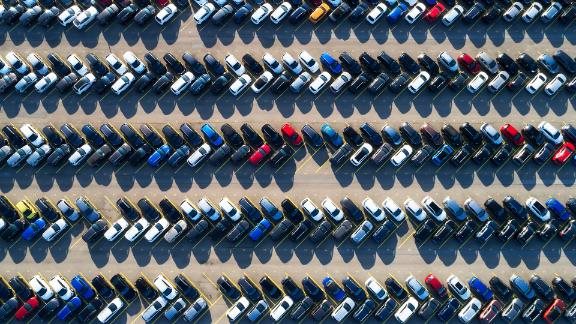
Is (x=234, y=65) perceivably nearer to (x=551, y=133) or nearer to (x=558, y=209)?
(x=551, y=133)

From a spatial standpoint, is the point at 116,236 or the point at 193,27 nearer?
the point at 116,236

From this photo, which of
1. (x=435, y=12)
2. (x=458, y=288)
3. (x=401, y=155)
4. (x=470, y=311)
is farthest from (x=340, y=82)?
(x=470, y=311)

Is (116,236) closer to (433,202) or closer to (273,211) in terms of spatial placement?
(273,211)

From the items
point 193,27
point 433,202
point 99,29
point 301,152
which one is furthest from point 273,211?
point 99,29

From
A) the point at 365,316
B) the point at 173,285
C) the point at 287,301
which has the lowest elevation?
the point at 365,316

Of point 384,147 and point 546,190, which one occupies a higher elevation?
point 384,147

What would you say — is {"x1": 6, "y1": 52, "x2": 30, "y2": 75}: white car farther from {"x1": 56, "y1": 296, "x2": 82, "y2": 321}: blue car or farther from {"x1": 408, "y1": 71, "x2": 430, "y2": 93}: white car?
{"x1": 408, "y1": 71, "x2": 430, "y2": 93}: white car
